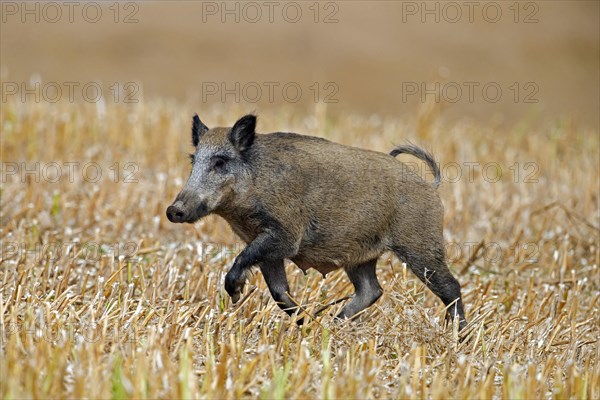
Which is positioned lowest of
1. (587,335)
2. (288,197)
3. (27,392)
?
(587,335)

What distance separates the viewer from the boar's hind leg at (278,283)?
601 centimetres

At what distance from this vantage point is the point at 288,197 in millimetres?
6008

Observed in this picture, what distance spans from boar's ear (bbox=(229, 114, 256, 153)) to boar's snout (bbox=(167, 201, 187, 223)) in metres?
0.69

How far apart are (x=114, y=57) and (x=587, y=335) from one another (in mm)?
21503

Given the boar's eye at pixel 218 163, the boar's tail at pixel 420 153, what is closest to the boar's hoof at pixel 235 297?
the boar's eye at pixel 218 163

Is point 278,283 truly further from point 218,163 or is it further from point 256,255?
point 218,163

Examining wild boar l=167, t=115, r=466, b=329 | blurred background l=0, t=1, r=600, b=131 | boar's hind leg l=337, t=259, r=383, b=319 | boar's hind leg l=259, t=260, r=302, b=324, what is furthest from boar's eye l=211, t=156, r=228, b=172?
blurred background l=0, t=1, r=600, b=131

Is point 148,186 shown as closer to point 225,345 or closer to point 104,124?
point 104,124

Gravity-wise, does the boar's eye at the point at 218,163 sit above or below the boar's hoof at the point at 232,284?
above

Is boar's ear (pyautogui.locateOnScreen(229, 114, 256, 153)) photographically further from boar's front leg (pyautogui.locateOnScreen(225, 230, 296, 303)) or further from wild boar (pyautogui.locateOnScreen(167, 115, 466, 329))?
boar's front leg (pyautogui.locateOnScreen(225, 230, 296, 303))

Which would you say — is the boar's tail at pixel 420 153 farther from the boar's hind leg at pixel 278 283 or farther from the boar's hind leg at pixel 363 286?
the boar's hind leg at pixel 278 283

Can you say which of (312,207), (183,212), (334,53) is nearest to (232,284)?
(183,212)

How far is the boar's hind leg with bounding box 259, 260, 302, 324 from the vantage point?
6012 mm

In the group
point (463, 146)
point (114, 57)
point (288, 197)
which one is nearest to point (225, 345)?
point (288, 197)
